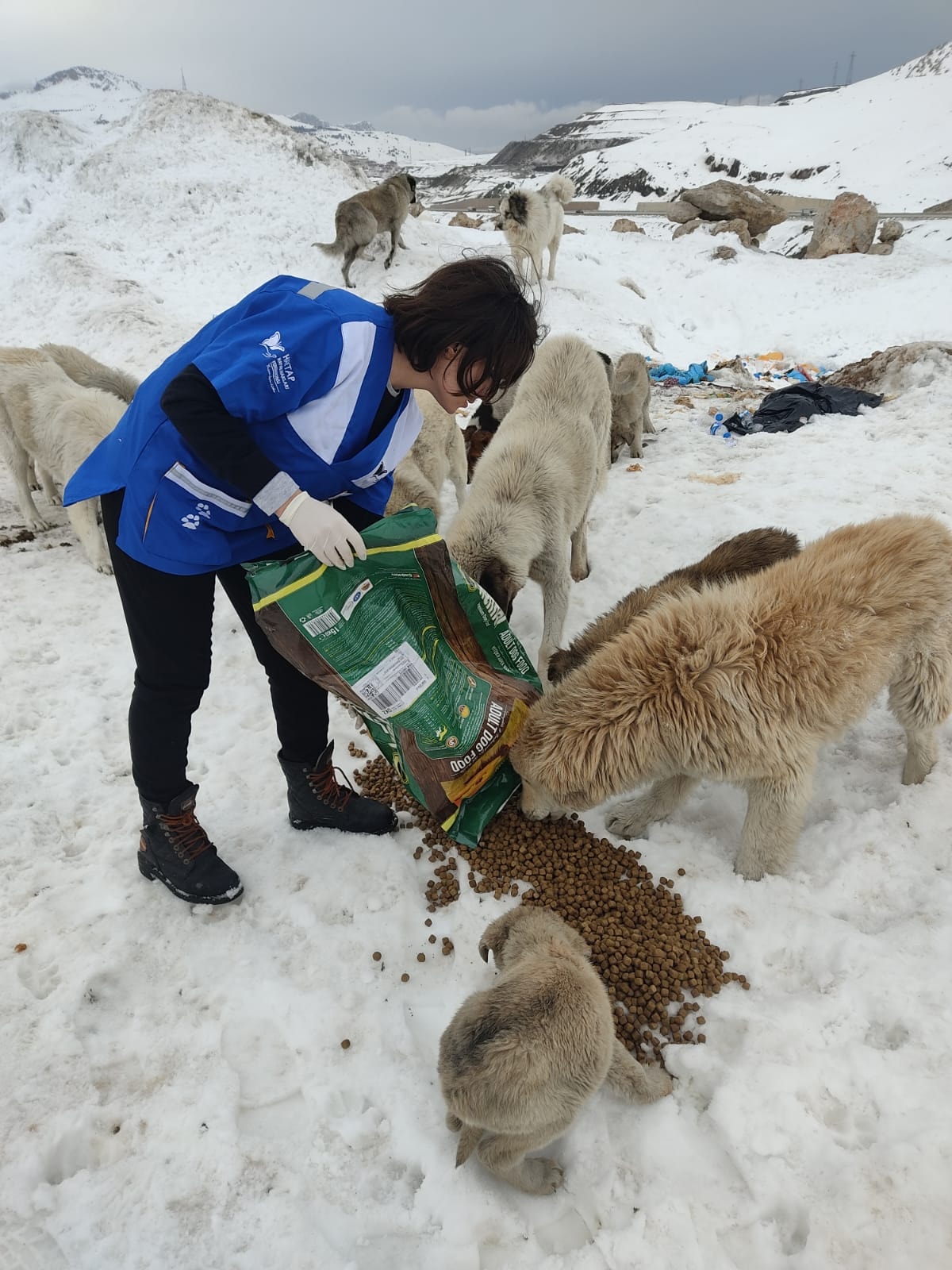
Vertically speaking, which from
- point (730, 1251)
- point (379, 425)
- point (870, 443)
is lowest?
point (730, 1251)

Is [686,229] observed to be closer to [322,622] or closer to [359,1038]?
[322,622]

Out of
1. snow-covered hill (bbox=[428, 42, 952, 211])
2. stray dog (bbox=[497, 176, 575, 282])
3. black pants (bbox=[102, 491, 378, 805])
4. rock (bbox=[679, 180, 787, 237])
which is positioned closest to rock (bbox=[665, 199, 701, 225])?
rock (bbox=[679, 180, 787, 237])

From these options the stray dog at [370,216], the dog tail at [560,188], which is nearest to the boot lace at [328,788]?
the stray dog at [370,216]

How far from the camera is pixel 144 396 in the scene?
6.82 feet

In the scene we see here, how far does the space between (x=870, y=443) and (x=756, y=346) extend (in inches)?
307

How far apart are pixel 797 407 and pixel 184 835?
8.52 metres

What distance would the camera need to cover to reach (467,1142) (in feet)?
6.48

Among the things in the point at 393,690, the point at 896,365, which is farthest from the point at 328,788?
the point at 896,365

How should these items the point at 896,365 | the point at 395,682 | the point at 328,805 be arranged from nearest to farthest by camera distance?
1. the point at 395,682
2. the point at 328,805
3. the point at 896,365

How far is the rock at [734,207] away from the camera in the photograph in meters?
21.5

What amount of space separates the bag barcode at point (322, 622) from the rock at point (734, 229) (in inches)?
889

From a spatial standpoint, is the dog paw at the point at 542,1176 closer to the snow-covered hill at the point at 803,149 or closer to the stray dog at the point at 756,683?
the stray dog at the point at 756,683

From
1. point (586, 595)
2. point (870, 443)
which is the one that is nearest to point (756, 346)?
point (870, 443)

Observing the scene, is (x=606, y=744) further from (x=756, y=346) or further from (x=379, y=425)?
(x=756, y=346)
